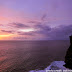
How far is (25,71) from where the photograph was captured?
30.5 meters

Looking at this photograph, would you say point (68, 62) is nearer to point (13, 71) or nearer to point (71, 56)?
point (71, 56)

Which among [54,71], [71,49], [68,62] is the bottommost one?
[54,71]

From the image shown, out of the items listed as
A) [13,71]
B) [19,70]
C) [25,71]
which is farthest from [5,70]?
[25,71]

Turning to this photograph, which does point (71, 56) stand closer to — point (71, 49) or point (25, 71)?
point (71, 49)

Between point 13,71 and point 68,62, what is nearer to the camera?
point 68,62

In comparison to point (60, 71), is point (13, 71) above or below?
below

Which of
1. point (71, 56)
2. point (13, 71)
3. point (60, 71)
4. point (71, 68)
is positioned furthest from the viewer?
point (13, 71)

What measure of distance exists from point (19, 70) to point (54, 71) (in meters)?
17.2

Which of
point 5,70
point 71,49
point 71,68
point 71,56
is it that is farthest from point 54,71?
point 5,70

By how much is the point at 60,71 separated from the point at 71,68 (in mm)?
4907

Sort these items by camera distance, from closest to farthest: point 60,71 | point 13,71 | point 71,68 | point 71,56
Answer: point 60,71 → point 71,68 → point 71,56 → point 13,71

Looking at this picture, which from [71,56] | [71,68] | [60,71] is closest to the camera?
[60,71]

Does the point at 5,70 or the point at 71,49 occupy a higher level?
the point at 71,49

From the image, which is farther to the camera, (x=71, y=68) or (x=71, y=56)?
(x=71, y=56)
